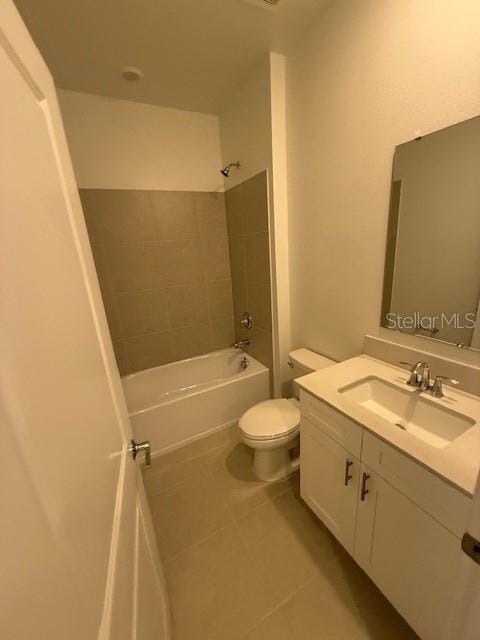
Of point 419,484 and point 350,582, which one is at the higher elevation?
point 419,484

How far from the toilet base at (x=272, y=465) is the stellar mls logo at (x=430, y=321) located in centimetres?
104

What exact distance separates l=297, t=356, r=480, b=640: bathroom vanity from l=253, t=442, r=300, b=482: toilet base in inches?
12.6

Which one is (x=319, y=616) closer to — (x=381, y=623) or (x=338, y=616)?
(x=338, y=616)

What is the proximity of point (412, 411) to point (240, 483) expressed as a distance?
1.14m

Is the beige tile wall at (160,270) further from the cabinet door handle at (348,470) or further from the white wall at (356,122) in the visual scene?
the cabinet door handle at (348,470)

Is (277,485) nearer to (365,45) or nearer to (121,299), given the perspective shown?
(121,299)

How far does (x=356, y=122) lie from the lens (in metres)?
1.29

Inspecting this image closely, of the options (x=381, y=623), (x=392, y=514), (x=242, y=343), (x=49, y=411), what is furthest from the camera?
(x=242, y=343)

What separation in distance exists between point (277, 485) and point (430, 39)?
225cm

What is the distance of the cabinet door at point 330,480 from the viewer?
1.08 metres

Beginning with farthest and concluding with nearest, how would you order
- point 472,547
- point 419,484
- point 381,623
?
point 381,623, point 419,484, point 472,547

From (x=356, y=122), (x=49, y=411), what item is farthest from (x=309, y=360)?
(x=49, y=411)

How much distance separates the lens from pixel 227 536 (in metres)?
1.39

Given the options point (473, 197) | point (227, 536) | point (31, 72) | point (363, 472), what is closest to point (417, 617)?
point (363, 472)
